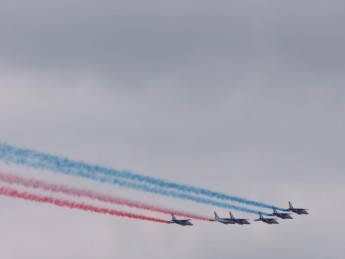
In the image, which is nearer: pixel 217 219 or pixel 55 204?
pixel 55 204

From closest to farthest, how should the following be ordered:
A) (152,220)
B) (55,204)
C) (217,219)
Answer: (55,204)
(152,220)
(217,219)

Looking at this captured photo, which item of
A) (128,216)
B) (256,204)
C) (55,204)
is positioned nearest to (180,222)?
(256,204)

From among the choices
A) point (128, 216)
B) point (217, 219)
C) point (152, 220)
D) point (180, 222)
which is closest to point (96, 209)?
point (128, 216)

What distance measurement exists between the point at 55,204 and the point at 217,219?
68.6m

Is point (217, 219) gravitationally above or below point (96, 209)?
above

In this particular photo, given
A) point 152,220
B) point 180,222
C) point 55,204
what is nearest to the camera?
point 55,204

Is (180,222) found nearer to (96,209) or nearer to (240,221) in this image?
(240,221)

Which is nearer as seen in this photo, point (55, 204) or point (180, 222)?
point (55, 204)

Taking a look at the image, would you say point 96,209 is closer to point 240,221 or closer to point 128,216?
point 128,216

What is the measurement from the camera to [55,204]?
5192 inches

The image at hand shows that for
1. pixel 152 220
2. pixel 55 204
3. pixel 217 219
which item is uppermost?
pixel 217 219

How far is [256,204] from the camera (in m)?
189

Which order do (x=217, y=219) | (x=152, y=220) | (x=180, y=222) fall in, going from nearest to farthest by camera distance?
(x=152, y=220) → (x=180, y=222) → (x=217, y=219)

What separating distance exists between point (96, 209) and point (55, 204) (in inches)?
414
